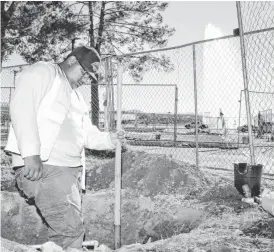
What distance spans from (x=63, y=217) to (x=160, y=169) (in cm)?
388

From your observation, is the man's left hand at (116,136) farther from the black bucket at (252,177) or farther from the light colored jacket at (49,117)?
the black bucket at (252,177)

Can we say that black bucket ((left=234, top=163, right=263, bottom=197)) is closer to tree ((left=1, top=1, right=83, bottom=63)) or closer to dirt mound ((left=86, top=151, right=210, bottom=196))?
dirt mound ((left=86, top=151, right=210, bottom=196))

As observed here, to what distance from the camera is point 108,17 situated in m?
18.7

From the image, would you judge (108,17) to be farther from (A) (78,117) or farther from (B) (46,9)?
(A) (78,117)

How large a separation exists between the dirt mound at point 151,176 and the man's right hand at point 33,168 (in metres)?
3.69

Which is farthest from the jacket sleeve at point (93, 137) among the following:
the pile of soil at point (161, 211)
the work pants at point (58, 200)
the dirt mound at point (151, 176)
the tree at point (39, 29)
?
the tree at point (39, 29)

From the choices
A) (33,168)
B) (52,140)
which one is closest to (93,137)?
(52,140)

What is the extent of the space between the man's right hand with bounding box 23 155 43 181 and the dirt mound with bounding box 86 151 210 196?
12.1ft

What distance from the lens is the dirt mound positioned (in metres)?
6.30

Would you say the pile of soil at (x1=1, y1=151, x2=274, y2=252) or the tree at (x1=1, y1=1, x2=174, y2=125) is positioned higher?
the tree at (x1=1, y1=1, x2=174, y2=125)

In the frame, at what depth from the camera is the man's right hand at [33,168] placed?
8.43 feet

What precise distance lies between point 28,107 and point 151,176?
4.14 metres

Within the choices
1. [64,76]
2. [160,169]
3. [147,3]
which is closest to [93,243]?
[64,76]

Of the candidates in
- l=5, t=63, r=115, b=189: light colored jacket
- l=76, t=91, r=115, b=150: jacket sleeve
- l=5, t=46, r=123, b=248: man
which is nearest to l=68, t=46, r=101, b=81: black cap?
l=5, t=46, r=123, b=248: man
